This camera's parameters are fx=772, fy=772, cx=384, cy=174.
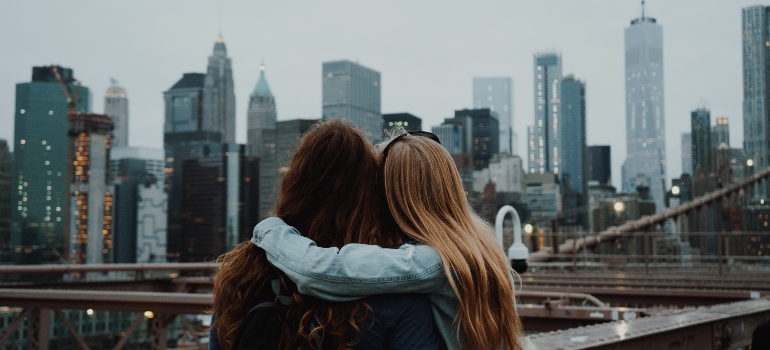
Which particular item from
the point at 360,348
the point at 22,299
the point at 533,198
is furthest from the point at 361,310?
the point at 533,198

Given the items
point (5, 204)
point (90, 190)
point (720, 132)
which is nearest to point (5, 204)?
point (5, 204)

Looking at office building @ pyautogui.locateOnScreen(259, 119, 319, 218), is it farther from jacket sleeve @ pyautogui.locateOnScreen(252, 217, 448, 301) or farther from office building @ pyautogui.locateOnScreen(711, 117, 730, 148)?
office building @ pyautogui.locateOnScreen(711, 117, 730, 148)

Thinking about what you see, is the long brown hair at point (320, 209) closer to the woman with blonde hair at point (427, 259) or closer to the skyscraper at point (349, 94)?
the woman with blonde hair at point (427, 259)

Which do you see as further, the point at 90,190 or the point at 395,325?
the point at 90,190

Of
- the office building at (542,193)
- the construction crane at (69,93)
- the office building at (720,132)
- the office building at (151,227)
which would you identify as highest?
the construction crane at (69,93)

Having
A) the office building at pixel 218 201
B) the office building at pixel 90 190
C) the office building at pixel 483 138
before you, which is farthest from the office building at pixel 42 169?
the office building at pixel 483 138

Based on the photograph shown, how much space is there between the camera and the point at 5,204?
132000 mm

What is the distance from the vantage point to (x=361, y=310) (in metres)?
1.93

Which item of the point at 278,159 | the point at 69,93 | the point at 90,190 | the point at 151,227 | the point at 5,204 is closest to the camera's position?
the point at 278,159

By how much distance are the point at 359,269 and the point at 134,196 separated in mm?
178407

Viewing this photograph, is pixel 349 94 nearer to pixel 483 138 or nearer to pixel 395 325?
pixel 483 138

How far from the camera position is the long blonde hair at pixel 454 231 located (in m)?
1.96

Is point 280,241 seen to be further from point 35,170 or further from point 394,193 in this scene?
point 35,170

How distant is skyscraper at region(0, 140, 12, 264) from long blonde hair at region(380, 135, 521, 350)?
129 m
